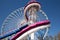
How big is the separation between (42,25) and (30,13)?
5.39 feet

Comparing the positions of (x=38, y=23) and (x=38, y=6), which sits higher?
(x=38, y=6)

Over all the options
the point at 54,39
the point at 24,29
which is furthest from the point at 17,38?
the point at 54,39

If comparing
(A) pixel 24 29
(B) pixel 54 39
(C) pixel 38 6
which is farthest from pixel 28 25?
(B) pixel 54 39

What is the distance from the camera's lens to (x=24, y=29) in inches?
763

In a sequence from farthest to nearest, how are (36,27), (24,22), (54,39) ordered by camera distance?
(54,39)
(24,22)
(36,27)

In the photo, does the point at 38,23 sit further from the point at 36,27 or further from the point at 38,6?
the point at 38,6

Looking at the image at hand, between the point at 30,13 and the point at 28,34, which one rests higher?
the point at 30,13

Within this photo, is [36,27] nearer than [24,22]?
Yes

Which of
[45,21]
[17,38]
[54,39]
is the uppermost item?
[45,21]

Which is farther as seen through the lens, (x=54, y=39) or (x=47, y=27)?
(x=54, y=39)

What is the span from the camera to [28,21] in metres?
19.9

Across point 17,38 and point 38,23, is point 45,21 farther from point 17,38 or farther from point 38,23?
point 17,38

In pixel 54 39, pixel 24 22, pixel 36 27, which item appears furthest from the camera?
pixel 54 39

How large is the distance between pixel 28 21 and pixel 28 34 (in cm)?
130
